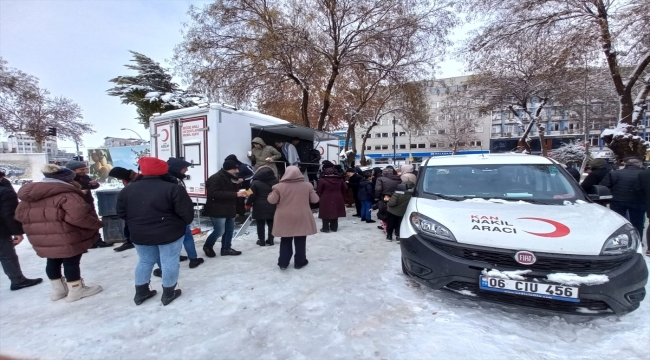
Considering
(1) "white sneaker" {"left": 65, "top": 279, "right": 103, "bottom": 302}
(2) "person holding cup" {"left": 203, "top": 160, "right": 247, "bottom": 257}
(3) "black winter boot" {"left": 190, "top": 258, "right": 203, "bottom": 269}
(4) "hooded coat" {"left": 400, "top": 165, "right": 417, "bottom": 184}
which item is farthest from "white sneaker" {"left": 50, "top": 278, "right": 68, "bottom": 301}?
(4) "hooded coat" {"left": 400, "top": 165, "right": 417, "bottom": 184}

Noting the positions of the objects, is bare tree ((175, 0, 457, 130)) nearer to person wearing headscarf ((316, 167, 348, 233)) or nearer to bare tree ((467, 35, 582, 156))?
bare tree ((467, 35, 582, 156))

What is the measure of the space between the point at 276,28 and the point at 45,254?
35.5ft

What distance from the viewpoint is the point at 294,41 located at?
11625 millimetres

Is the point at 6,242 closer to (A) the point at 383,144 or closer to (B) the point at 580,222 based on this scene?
(B) the point at 580,222

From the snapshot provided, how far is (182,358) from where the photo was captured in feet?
7.91

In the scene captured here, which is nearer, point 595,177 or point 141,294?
point 141,294

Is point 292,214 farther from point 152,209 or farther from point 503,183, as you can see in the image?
point 503,183

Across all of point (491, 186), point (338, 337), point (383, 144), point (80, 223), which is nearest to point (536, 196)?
point (491, 186)

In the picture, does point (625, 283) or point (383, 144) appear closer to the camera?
point (625, 283)

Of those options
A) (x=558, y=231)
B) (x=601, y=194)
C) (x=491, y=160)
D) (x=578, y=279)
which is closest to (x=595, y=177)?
(x=601, y=194)

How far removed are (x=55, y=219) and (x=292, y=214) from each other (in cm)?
264

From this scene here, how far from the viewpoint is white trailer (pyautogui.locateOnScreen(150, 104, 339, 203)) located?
21.4 ft

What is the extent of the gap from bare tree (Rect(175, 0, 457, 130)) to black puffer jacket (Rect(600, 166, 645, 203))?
32.5 ft

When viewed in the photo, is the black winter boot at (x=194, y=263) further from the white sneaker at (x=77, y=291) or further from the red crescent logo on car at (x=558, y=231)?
the red crescent logo on car at (x=558, y=231)
